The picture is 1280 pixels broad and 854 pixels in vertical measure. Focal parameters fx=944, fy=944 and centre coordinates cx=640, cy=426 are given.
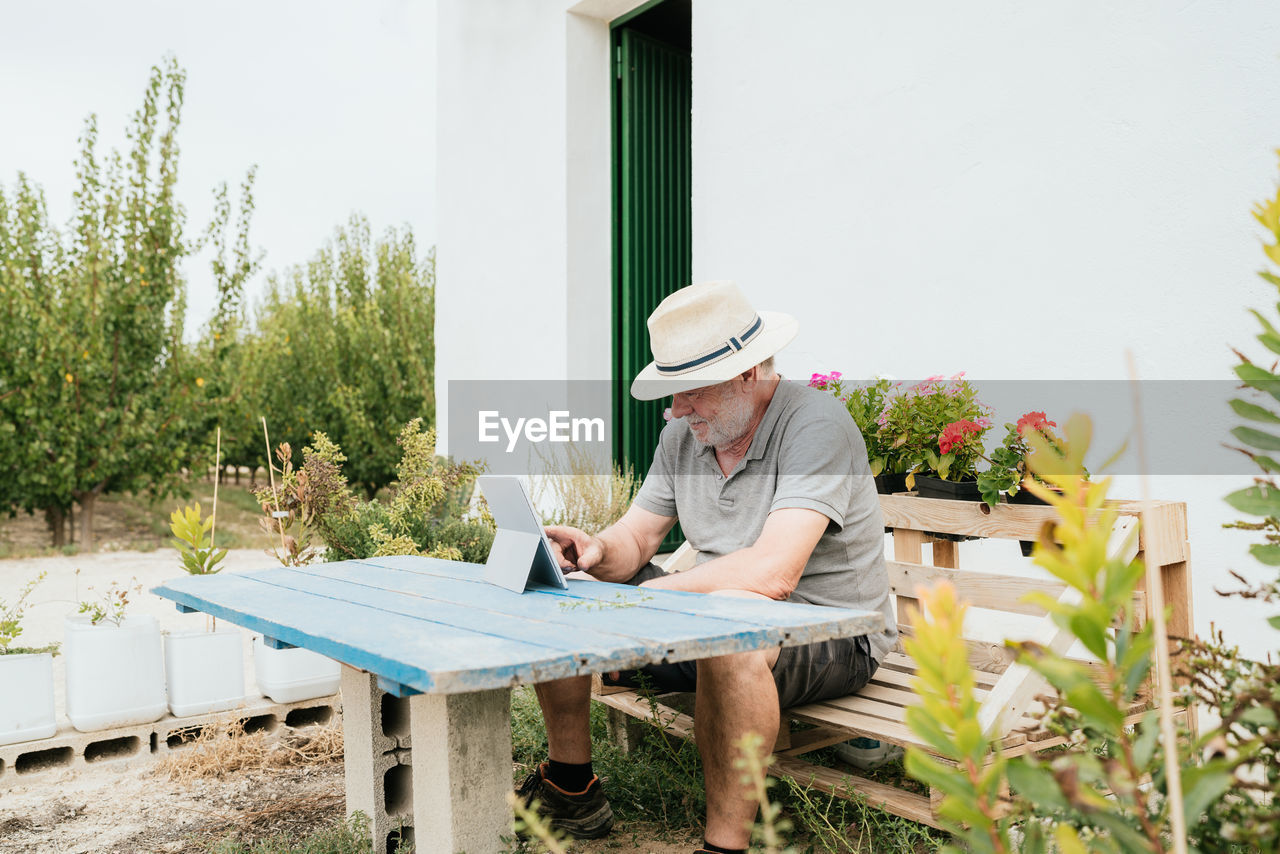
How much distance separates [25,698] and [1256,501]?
139 inches

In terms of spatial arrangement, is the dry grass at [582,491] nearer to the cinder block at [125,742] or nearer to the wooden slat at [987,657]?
the cinder block at [125,742]

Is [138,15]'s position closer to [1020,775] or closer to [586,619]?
[586,619]

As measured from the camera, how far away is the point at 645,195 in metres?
6.44

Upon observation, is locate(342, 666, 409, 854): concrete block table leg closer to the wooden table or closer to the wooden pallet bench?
the wooden table

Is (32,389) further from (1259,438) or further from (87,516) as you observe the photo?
(1259,438)

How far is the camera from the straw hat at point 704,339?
2.44 m

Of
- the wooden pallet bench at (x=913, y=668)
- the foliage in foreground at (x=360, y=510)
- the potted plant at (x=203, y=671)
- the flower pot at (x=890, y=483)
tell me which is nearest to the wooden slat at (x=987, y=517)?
the wooden pallet bench at (x=913, y=668)

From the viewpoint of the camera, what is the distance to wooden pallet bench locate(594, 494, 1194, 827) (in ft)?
6.80

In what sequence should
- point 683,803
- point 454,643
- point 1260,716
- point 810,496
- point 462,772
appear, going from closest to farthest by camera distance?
point 1260,716 → point 454,643 → point 462,772 → point 810,496 → point 683,803

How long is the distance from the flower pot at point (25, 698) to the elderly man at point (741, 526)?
1.78 metres

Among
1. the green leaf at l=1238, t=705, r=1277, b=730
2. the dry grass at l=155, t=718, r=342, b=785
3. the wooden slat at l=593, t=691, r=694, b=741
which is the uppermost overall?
the green leaf at l=1238, t=705, r=1277, b=730

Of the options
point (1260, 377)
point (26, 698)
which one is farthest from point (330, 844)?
point (1260, 377)

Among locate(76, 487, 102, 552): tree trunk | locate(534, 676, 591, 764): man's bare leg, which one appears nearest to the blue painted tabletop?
locate(534, 676, 591, 764): man's bare leg
